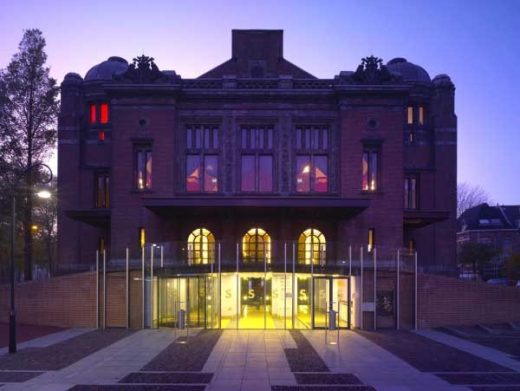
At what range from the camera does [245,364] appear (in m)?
20.5

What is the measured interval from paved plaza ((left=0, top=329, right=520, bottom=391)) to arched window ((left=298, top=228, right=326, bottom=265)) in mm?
5046

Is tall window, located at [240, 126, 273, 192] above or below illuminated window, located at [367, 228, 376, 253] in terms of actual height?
above

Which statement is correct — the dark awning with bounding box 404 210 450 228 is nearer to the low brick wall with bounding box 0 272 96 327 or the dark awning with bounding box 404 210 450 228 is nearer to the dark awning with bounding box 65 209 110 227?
the dark awning with bounding box 65 209 110 227

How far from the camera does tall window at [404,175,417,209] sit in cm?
4528

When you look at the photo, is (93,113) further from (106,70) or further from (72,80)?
(106,70)

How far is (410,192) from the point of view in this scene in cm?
4562

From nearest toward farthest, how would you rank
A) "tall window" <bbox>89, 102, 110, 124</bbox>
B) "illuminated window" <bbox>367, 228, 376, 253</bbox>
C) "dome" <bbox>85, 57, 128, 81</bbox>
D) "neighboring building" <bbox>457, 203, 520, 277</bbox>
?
"illuminated window" <bbox>367, 228, 376, 253</bbox>
"tall window" <bbox>89, 102, 110, 124</bbox>
"dome" <bbox>85, 57, 128, 81</bbox>
"neighboring building" <bbox>457, 203, 520, 277</bbox>

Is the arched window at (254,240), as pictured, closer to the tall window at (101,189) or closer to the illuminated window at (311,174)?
the illuminated window at (311,174)

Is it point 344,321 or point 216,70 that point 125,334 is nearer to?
point 344,321

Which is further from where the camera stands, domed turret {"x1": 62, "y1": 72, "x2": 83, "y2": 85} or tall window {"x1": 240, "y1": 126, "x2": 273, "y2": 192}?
domed turret {"x1": 62, "y1": 72, "x2": 83, "y2": 85}

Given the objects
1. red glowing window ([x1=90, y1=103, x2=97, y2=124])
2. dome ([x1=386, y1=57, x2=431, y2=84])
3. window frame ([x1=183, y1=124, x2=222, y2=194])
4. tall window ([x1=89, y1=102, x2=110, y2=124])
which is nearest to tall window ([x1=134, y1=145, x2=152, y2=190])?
window frame ([x1=183, y1=124, x2=222, y2=194])

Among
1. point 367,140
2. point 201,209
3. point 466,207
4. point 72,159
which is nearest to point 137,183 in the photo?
point 201,209

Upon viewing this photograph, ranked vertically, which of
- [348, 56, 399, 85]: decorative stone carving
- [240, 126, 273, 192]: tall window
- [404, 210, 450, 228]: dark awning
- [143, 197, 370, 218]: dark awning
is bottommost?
[404, 210, 450, 228]: dark awning

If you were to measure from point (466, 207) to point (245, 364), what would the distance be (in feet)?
273
